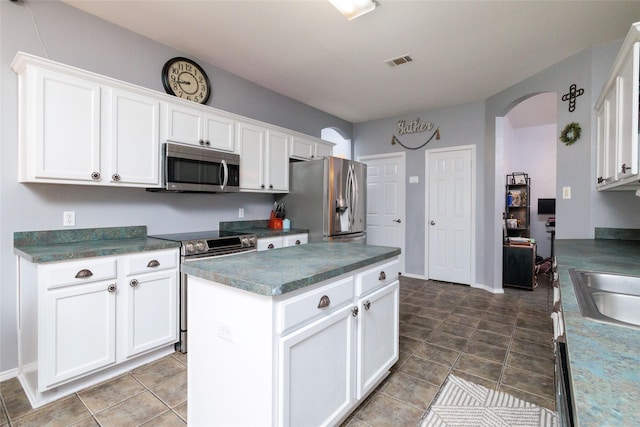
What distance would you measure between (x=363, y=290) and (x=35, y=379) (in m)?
2.03

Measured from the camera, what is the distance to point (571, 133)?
2957 mm

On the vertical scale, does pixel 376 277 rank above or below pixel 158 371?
above

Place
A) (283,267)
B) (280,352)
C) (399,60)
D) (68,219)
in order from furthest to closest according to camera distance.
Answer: (399,60) → (68,219) → (283,267) → (280,352)

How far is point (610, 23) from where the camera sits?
2453mm

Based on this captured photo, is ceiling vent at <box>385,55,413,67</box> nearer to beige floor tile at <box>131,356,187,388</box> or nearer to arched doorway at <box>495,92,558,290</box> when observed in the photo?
beige floor tile at <box>131,356,187,388</box>

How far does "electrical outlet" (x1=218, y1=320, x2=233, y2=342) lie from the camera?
1.29 metres

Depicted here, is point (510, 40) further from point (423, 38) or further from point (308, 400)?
point (308, 400)

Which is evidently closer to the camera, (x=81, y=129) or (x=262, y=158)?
(x=81, y=129)

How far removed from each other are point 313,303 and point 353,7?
209cm

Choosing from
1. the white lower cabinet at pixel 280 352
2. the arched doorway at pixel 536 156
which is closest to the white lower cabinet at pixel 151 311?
the white lower cabinet at pixel 280 352

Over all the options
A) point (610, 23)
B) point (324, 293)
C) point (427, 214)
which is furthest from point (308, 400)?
point (427, 214)

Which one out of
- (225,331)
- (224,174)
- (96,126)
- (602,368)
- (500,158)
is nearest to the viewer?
(602,368)

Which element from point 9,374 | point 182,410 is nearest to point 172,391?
point 182,410

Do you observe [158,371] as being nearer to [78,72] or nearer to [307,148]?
[78,72]
